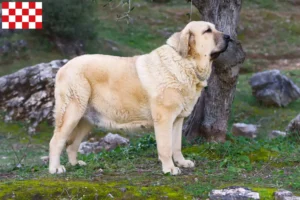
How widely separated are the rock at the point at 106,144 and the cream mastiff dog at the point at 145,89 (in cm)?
493

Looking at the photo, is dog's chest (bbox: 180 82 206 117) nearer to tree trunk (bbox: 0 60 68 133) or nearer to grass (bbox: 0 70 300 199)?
grass (bbox: 0 70 300 199)

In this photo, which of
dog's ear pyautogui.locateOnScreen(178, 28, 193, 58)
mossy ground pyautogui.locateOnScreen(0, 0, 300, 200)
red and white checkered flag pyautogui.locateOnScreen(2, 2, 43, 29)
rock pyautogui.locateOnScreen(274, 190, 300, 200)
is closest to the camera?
rock pyautogui.locateOnScreen(274, 190, 300, 200)

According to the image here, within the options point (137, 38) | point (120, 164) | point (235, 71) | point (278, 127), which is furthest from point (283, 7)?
point (120, 164)

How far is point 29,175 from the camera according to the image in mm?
7598

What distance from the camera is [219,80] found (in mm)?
9672

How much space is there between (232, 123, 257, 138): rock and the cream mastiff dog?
695 centimetres

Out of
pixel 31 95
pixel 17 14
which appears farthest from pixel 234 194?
pixel 17 14

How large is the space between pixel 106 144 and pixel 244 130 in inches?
146

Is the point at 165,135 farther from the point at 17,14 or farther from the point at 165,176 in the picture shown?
the point at 17,14

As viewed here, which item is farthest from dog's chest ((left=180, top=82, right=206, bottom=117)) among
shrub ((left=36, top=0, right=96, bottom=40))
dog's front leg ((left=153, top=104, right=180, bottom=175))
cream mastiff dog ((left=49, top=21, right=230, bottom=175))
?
shrub ((left=36, top=0, right=96, bottom=40))

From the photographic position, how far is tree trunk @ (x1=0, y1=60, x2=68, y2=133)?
1506 centimetres

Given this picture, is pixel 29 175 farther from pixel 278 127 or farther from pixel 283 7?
pixel 283 7

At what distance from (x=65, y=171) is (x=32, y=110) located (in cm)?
794

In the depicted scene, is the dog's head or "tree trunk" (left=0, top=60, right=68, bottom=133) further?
"tree trunk" (left=0, top=60, right=68, bottom=133)
